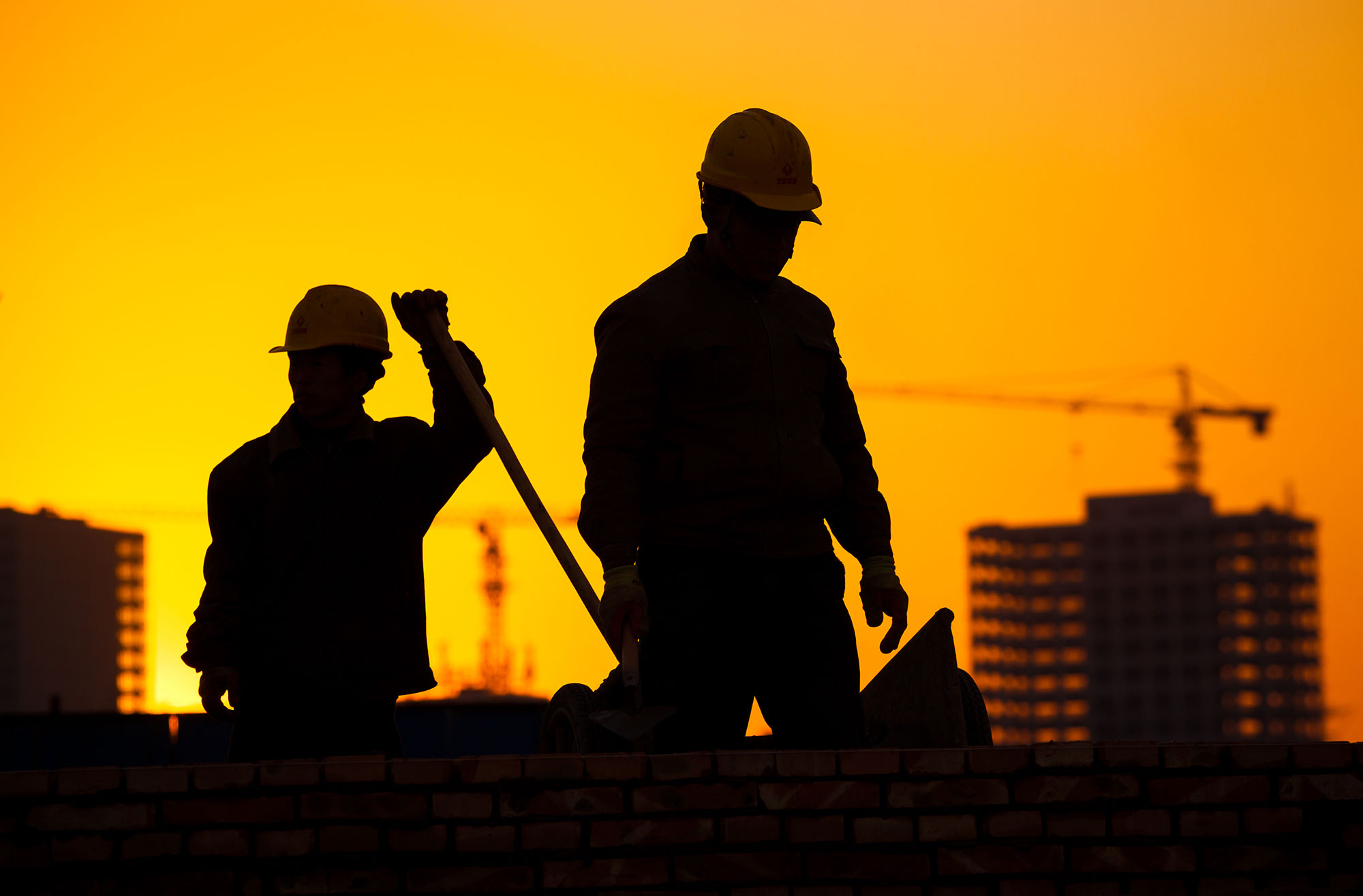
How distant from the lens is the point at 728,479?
19.1 feet

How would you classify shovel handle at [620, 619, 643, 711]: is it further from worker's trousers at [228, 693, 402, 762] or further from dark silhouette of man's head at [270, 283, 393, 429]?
dark silhouette of man's head at [270, 283, 393, 429]

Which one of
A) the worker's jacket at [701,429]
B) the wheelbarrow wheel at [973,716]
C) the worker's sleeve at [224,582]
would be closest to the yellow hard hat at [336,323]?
the worker's sleeve at [224,582]

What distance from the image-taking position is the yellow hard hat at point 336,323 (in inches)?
250

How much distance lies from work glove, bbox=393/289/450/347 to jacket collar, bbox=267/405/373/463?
36cm

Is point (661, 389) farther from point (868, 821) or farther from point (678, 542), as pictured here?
point (868, 821)

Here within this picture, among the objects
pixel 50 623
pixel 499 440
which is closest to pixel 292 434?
pixel 499 440

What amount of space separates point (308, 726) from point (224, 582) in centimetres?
49

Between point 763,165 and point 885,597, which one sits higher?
point 763,165

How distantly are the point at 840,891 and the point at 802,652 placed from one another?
0.83 metres

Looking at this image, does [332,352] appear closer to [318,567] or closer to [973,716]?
[318,567]

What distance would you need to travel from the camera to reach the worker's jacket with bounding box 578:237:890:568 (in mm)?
5801

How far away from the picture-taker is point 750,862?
17.4 feet

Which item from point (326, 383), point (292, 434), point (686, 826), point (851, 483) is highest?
point (326, 383)

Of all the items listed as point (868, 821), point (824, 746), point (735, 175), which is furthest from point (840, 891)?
point (735, 175)
